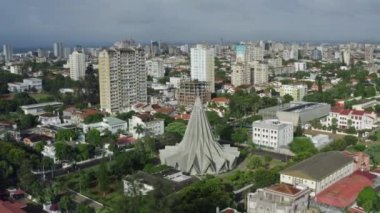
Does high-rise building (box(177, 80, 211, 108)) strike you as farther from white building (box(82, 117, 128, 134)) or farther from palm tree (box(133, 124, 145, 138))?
palm tree (box(133, 124, 145, 138))

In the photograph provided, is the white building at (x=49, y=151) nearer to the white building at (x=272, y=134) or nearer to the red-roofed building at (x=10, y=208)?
the red-roofed building at (x=10, y=208)

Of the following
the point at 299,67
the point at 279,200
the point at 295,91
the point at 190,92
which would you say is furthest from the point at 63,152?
the point at 299,67

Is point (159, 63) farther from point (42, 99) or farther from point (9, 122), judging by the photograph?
point (9, 122)

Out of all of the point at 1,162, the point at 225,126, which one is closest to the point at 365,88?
the point at 225,126

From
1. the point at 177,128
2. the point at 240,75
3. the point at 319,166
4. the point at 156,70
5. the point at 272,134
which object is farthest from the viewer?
the point at 156,70

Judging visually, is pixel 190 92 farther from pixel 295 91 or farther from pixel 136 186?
pixel 136 186

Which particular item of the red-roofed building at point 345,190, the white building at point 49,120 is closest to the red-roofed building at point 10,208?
the red-roofed building at point 345,190

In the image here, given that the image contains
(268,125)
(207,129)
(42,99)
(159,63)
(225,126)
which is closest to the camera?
(207,129)
